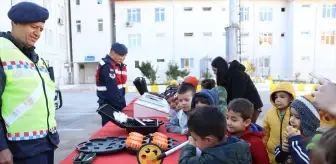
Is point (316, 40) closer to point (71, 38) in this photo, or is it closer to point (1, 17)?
point (71, 38)

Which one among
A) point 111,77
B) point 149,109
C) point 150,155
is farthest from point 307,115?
point 111,77

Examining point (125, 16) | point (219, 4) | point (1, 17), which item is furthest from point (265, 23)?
point (1, 17)

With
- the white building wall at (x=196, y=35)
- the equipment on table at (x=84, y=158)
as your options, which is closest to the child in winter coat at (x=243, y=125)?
the equipment on table at (x=84, y=158)

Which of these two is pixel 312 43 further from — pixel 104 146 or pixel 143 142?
pixel 104 146

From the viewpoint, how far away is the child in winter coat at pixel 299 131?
1775mm

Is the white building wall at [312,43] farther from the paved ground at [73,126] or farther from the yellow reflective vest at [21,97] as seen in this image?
the yellow reflective vest at [21,97]


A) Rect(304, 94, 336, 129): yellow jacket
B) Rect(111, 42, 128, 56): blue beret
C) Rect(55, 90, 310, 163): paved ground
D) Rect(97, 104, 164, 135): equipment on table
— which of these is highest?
Rect(111, 42, 128, 56): blue beret

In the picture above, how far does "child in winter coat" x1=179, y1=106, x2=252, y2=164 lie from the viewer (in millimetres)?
1531

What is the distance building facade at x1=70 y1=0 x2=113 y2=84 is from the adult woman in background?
24.6 meters

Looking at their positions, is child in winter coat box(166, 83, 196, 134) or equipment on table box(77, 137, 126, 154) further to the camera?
child in winter coat box(166, 83, 196, 134)

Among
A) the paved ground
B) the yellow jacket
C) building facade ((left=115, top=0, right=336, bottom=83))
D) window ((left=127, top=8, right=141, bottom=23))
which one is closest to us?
the yellow jacket

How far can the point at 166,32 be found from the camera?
2766 cm

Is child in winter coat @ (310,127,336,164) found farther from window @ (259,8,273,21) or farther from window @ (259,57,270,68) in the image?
window @ (259,8,273,21)

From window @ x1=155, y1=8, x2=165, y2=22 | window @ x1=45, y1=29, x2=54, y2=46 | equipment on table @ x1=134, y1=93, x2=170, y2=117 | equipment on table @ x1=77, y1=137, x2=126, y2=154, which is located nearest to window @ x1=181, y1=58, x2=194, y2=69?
window @ x1=155, y1=8, x2=165, y2=22
